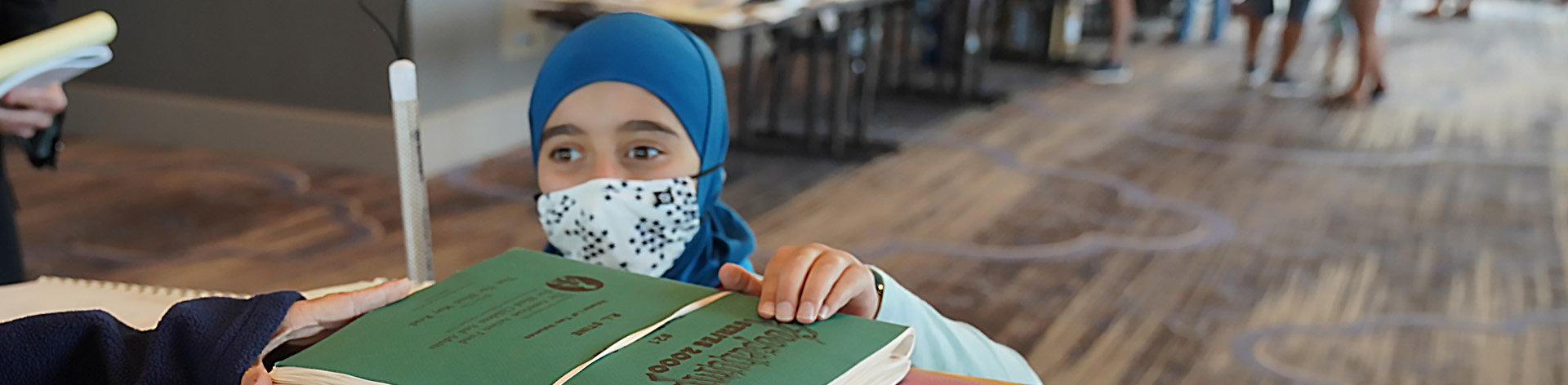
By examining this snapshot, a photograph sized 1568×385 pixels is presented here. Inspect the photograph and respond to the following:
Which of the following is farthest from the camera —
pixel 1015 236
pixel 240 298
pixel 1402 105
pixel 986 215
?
pixel 1402 105

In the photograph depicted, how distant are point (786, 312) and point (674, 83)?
0.48 meters

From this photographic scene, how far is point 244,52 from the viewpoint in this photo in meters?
3.28

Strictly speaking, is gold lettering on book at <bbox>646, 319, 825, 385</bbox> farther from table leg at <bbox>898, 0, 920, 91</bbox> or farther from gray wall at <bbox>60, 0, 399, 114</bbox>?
table leg at <bbox>898, 0, 920, 91</bbox>

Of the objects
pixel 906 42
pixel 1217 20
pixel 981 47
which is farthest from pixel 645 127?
pixel 1217 20

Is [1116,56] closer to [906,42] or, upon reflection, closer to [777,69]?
[906,42]

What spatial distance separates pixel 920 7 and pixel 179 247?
3.57 metres

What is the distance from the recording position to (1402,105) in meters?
5.64

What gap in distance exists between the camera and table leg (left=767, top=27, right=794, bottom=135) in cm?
439

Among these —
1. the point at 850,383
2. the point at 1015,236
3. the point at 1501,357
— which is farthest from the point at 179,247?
the point at 1501,357

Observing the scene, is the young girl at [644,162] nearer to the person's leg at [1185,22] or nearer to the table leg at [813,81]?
the table leg at [813,81]

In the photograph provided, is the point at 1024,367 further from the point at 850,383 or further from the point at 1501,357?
the point at 1501,357

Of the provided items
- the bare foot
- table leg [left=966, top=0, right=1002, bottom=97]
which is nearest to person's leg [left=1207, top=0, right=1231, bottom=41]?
the bare foot

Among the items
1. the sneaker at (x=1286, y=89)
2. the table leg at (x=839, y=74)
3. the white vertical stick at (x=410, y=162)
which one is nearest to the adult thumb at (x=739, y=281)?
the white vertical stick at (x=410, y=162)

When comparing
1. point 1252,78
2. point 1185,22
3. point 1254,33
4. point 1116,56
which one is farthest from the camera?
point 1185,22
